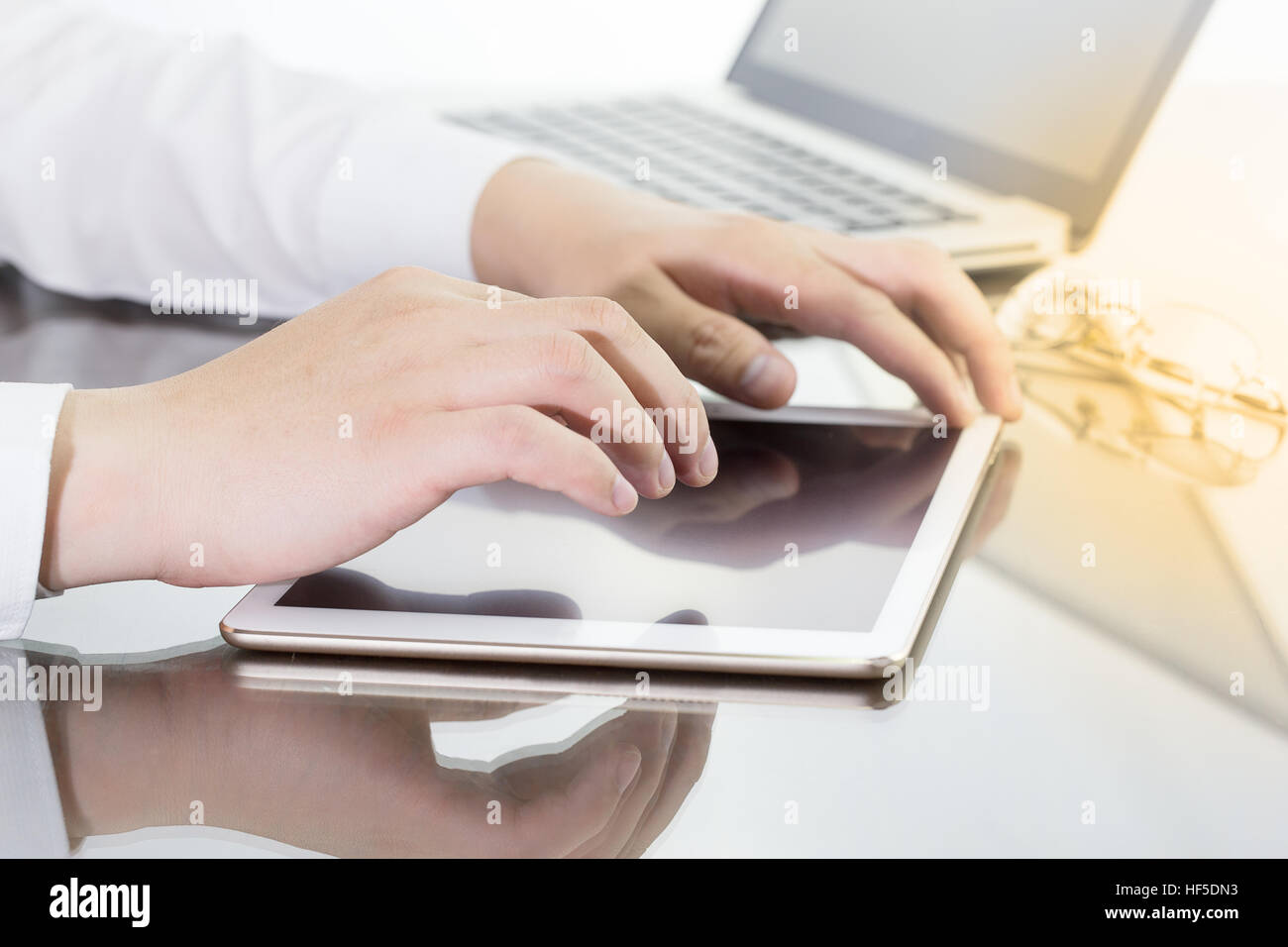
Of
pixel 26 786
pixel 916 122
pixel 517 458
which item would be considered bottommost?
pixel 26 786

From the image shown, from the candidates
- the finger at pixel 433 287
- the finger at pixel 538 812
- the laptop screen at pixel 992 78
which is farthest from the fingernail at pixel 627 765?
the laptop screen at pixel 992 78

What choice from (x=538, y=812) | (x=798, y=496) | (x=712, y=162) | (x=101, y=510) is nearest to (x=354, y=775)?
(x=538, y=812)

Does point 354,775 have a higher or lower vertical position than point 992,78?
lower

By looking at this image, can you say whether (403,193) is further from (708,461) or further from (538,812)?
(538,812)

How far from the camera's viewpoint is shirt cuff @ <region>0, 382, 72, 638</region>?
45cm

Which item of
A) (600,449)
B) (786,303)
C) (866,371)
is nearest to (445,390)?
(600,449)

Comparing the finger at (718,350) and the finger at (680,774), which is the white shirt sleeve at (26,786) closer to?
the finger at (680,774)

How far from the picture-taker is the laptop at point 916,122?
0.92 meters

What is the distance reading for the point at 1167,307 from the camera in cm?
77

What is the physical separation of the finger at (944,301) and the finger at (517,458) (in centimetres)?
32

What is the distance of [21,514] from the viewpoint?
451 millimetres

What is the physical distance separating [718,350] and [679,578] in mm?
230

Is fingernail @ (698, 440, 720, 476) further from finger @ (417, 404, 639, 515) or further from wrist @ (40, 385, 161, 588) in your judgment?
wrist @ (40, 385, 161, 588)
